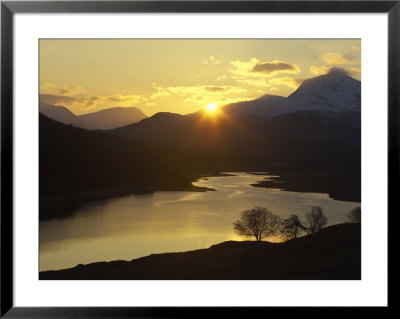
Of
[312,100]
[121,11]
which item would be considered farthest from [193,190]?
[121,11]

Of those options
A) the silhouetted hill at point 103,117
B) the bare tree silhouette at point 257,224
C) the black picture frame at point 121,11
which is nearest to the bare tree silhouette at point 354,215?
the black picture frame at point 121,11

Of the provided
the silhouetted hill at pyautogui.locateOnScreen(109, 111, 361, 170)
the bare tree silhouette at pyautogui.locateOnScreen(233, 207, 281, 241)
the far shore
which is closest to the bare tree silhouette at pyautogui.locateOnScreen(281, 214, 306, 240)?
the bare tree silhouette at pyautogui.locateOnScreen(233, 207, 281, 241)

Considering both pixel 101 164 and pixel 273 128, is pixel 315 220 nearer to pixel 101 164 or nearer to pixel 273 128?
pixel 273 128

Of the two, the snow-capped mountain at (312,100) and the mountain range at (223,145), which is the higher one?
the snow-capped mountain at (312,100)

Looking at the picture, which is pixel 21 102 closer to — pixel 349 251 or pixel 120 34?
pixel 120 34

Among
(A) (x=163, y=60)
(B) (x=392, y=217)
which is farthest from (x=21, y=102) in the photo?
(B) (x=392, y=217)

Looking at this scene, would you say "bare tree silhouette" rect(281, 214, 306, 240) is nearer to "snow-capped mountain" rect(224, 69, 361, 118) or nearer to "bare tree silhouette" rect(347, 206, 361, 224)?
"bare tree silhouette" rect(347, 206, 361, 224)

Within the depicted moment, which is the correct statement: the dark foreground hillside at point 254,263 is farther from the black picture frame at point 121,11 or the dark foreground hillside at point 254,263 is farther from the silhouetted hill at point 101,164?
the silhouetted hill at point 101,164
